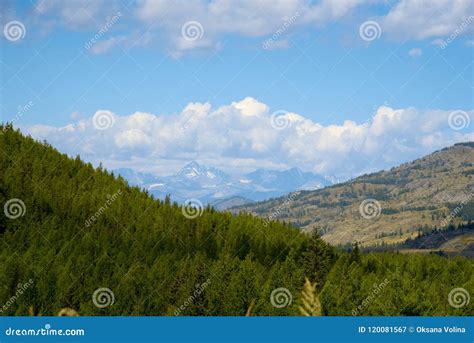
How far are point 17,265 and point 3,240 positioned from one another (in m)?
22.5

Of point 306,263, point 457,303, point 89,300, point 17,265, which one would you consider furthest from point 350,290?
point 17,265

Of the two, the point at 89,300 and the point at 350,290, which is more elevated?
the point at 350,290
